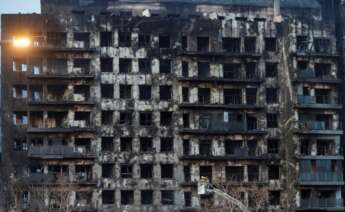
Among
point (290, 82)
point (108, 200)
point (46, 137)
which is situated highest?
point (290, 82)

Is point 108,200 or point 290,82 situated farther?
point 290,82

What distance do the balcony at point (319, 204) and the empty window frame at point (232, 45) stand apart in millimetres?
18801

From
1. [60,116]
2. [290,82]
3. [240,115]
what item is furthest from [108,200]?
[290,82]

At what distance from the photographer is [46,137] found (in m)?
82.1

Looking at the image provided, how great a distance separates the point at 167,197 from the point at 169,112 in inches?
373

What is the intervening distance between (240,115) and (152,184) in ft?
42.4

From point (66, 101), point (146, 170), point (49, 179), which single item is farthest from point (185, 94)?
point (49, 179)

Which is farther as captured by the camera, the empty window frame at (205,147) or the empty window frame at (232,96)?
the empty window frame at (232,96)

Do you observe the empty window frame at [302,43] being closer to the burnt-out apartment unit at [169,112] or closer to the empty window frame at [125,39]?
the burnt-out apartment unit at [169,112]

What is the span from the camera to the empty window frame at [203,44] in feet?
286

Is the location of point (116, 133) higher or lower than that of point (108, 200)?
higher

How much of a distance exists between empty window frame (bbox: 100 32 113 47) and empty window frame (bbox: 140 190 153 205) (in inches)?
670

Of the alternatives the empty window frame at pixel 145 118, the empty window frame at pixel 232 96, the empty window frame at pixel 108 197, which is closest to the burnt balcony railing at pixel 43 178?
the empty window frame at pixel 108 197

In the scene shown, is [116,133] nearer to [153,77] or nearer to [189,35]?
[153,77]
